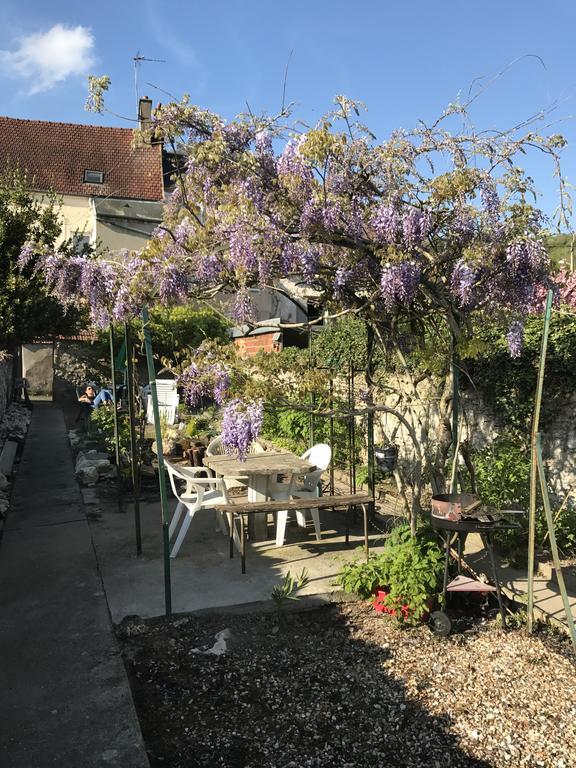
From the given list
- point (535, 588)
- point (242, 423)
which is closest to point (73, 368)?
point (242, 423)

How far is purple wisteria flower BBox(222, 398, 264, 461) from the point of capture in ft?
13.1

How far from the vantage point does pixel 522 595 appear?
3.98 metres

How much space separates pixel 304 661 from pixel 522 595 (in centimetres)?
166

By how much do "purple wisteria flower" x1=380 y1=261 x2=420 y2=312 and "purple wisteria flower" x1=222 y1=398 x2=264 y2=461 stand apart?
120 cm

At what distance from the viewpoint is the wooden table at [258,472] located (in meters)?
5.26

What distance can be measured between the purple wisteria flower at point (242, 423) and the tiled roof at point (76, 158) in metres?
19.7

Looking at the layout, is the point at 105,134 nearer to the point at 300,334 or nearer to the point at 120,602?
the point at 300,334

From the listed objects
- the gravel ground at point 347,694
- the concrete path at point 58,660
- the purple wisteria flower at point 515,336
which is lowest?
the gravel ground at point 347,694

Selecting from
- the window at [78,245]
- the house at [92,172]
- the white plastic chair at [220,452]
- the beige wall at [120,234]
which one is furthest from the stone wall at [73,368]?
the white plastic chair at [220,452]

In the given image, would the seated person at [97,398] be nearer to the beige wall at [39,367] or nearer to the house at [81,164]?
the beige wall at [39,367]

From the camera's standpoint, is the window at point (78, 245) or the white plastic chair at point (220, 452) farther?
the window at point (78, 245)

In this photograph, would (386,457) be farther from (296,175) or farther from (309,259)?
(296,175)

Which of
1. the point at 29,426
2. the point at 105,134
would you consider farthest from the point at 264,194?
the point at 105,134

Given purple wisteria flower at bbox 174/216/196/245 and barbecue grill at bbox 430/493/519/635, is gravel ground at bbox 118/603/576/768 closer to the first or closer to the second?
barbecue grill at bbox 430/493/519/635
